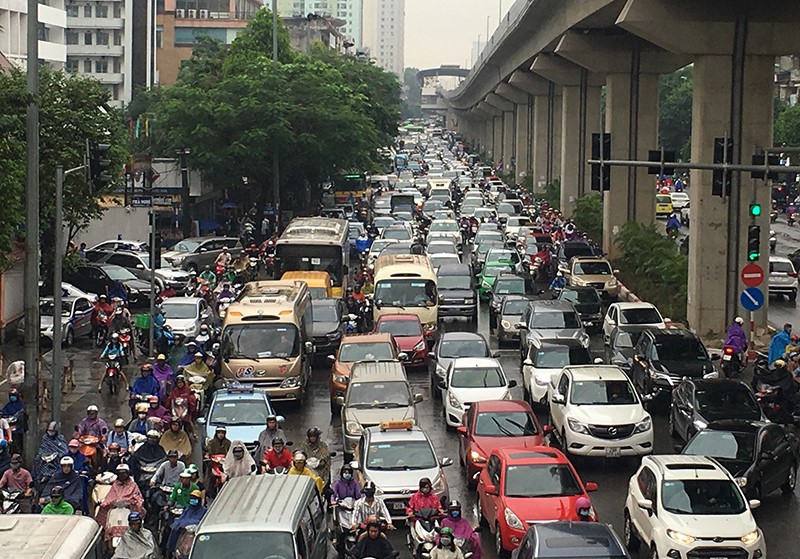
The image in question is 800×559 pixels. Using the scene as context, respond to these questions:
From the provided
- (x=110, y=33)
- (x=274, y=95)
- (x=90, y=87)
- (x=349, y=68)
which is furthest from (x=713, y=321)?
(x=110, y=33)

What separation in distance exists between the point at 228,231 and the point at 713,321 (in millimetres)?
33649

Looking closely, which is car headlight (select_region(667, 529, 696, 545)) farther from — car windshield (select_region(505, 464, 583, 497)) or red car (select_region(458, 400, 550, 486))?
red car (select_region(458, 400, 550, 486))

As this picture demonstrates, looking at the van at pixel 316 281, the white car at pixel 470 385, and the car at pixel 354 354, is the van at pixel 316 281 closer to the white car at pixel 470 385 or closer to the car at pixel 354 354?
the car at pixel 354 354

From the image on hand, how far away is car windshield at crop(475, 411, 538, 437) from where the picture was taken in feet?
75.7

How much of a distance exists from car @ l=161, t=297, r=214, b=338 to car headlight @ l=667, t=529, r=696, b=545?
2097 centimetres

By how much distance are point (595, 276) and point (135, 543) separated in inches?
1249

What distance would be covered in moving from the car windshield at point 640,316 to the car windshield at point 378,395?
11.6m

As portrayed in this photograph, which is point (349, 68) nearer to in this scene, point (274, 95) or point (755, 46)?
point (274, 95)

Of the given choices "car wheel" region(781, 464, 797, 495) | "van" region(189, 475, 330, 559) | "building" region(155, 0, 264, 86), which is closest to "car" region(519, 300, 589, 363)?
"car wheel" region(781, 464, 797, 495)

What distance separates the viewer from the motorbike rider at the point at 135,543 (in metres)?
16.0

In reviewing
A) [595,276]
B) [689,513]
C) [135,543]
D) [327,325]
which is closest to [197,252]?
[595,276]

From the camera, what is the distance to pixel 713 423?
2284 centimetres

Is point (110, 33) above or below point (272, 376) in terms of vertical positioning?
above

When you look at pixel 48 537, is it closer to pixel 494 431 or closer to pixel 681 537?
pixel 681 537
